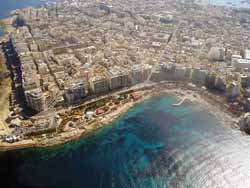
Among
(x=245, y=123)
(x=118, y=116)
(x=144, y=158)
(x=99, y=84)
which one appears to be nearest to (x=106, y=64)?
(x=99, y=84)

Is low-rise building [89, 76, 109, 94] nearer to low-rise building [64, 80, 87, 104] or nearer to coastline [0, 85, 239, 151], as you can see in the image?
low-rise building [64, 80, 87, 104]

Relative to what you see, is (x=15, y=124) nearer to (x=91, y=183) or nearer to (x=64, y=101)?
(x=64, y=101)

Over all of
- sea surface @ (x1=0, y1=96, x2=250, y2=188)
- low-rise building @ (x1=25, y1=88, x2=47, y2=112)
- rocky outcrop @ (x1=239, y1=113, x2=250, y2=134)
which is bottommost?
sea surface @ (x1=0, y1=96, x2=250, y2=188)

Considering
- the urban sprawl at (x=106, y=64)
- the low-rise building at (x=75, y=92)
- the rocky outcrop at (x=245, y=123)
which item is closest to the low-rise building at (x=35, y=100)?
the urban sprawl at (x=106, y=64)

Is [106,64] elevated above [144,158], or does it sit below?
above

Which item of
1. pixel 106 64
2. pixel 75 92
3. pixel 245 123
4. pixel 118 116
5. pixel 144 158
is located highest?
pixel 106 64

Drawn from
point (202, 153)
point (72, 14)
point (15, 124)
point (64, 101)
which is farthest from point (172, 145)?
point (72, 14)

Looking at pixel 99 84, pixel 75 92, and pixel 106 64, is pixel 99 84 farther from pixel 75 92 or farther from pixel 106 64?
pixel 106 64

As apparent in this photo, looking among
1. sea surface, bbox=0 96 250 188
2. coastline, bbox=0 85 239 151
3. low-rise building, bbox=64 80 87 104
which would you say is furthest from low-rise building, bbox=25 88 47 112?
sea surface, bbox=0 96 250 188
